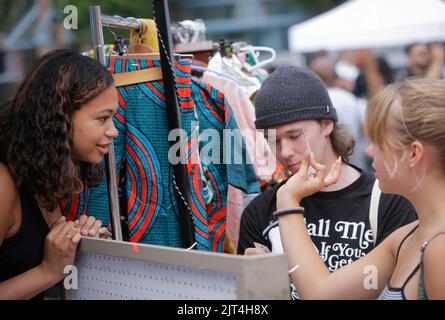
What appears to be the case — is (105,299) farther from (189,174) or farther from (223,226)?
(223,226)

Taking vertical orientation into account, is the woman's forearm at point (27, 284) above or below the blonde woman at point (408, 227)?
below

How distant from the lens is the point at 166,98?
2.51 m

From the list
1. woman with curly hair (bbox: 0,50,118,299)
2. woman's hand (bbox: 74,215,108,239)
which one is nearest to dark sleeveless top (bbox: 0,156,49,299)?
woman with curly hair (bbox: 0,50,118,299)

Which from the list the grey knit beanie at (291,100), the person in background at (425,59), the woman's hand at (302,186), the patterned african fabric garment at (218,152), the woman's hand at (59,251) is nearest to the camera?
the woman's hand at (302,186)

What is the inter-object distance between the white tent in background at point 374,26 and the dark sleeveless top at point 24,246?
6.34 m

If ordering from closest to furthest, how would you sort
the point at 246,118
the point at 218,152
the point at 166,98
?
the point at 166,98
the point at 218,152
the point at 246,118

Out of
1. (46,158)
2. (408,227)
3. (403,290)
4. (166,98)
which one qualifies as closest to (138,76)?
(166,98)

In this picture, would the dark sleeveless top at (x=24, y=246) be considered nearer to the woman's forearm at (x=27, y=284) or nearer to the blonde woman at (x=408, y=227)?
the woman's forearm at (x=27, y=284)

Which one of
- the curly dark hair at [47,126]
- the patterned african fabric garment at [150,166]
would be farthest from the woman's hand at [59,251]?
the patterned african fabric garment at [150,166]

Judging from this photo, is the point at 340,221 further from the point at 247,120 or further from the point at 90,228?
the point at 247,120

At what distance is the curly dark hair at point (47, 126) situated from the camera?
2059 mm

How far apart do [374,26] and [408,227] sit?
6840 mm

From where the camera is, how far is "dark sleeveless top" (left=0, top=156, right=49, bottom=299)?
206 cm

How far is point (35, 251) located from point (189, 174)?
0.71 metres
